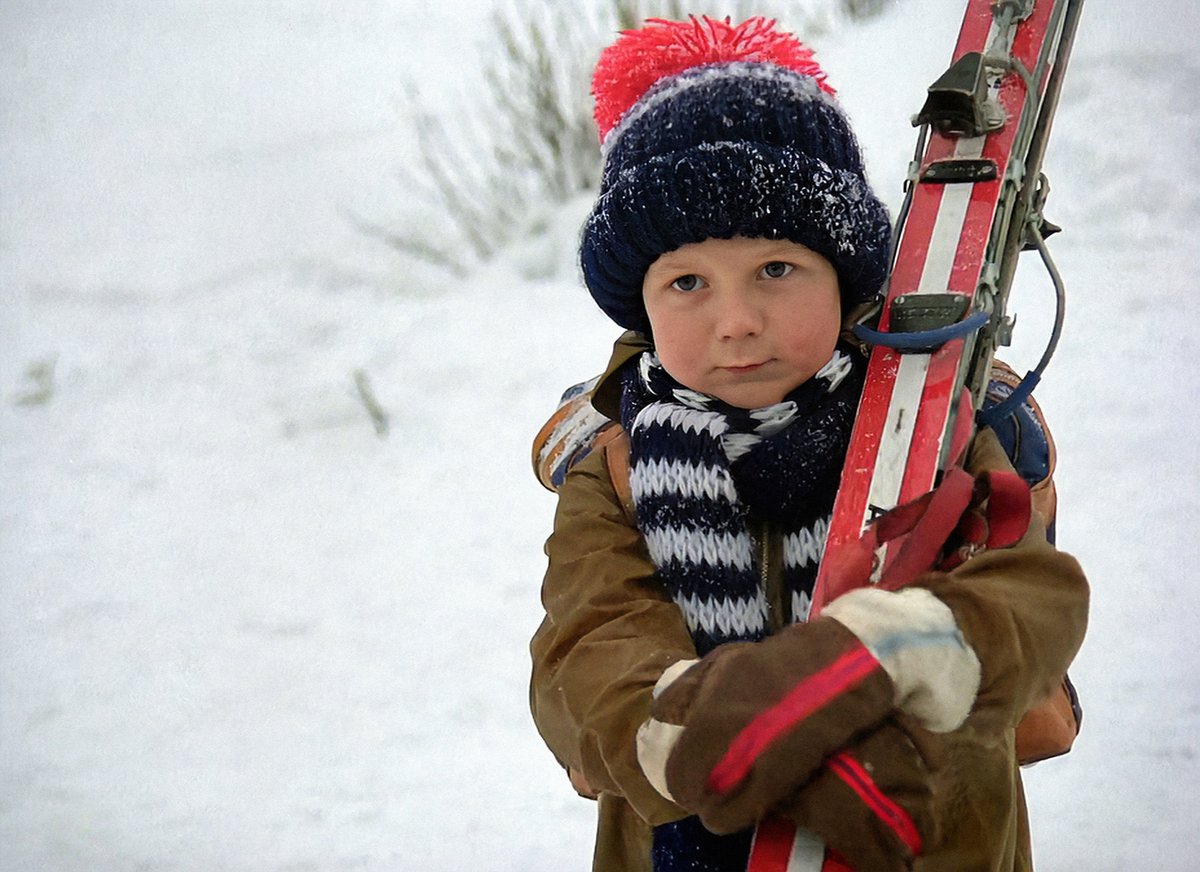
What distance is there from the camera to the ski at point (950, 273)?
0.84 m

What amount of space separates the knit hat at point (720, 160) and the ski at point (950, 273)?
5 centimetres

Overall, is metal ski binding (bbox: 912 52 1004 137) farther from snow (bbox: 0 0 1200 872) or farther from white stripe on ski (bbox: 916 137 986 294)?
Result: snow (bbox: 0 0 1200 872)

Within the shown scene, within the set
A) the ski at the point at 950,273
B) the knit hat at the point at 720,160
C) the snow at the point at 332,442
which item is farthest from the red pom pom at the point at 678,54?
the snow at the point at 332,442

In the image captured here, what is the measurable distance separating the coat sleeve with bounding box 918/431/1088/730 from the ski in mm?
66

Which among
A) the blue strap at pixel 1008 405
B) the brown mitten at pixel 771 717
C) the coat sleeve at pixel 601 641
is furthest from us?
the blue strap at pixel 1008 405

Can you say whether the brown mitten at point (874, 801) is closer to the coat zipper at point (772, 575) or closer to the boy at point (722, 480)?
the boy at point (722, 480)

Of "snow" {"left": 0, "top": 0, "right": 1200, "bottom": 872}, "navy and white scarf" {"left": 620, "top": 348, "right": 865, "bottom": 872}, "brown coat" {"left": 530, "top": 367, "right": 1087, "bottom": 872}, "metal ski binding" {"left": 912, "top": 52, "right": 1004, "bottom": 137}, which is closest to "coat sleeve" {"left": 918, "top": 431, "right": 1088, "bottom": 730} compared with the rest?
"brown coat" {"left": 530, "top": 367, "right": 1087, "bottom": 872}

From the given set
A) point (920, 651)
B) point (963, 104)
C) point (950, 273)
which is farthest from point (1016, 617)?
point (963, 104)

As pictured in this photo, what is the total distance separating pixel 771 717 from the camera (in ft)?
2.16

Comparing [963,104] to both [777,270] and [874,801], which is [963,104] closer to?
[777,270]

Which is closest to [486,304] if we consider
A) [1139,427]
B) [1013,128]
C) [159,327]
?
[159,327]

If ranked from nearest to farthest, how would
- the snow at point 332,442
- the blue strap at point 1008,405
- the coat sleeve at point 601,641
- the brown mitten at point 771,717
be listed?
the brown mitten at point 771,717, the coat sleeve at point 601,641, the blue strap at point 1008,405, the snow at point 332,442

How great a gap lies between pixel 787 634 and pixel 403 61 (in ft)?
6.83

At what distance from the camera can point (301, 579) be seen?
201 centimetres
